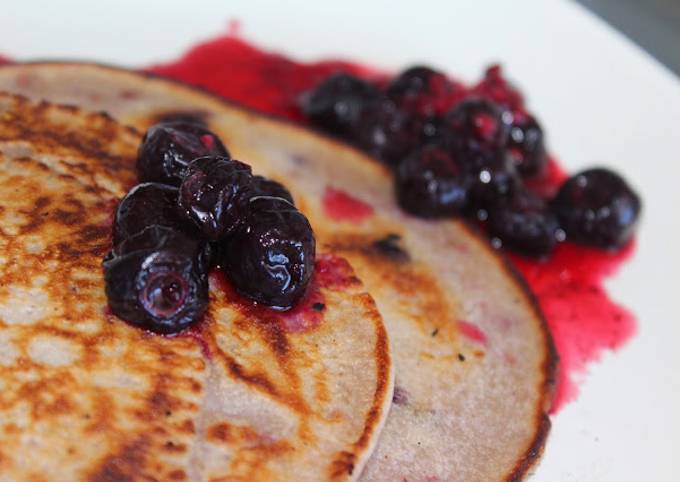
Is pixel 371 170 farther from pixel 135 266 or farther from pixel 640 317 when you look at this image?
pixel 135 266

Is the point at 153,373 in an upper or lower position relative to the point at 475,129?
lower

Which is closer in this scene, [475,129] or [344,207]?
[344,207]

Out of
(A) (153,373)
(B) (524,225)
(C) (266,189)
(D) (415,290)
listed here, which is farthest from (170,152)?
(B) (524,225)

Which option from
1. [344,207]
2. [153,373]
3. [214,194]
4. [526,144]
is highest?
[526,144]

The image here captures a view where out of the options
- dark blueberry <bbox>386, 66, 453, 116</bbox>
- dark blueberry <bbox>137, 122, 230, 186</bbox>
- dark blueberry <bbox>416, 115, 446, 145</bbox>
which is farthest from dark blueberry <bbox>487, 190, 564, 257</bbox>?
dark blueberry <bbox>137, 122, 230, 186</bbox>

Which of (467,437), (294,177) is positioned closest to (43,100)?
(294,177)

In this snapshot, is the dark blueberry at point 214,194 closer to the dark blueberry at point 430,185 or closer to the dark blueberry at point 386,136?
the dark blueberry at point 430,185

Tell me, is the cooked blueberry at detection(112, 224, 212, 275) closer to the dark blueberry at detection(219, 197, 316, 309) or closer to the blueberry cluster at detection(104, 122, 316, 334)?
the blueberry cluster at detection(104, 122, 316, 334)

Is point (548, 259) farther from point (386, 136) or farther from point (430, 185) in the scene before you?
point (386, 136)
